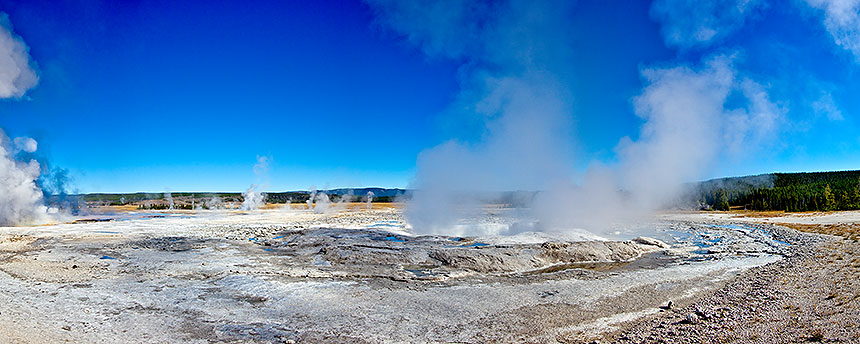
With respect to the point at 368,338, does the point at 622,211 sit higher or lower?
higher

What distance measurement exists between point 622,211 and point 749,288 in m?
22.6

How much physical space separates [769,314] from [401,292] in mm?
8299

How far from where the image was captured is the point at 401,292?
12.2 m

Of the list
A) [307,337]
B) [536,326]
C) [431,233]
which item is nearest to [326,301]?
[307,337]

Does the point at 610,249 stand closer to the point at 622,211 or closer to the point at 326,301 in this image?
the point at 326,301

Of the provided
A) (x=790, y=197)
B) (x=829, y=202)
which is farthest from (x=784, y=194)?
(x=829, y=202)

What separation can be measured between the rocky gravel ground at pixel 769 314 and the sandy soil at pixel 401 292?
7 cm

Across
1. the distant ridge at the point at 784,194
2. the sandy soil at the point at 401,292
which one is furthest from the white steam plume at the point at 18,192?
the distant ridge at the point at 784,194

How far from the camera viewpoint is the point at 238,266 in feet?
53.8

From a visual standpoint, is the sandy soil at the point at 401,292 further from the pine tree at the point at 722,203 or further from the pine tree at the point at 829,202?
the pine tree at the point at 722,203

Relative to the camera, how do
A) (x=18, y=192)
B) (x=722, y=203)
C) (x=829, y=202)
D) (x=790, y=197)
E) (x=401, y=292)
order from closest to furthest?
(x=401, y=292) → (x=18, y=192) → (x=829, y=202) → (x=790, y=197) → (x=722, y=203)

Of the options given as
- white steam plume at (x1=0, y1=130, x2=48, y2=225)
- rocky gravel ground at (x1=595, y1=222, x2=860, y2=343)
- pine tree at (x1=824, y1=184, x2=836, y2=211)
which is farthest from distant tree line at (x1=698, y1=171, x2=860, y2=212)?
white steam plume at (x1=0, y1=130, x2=48, y2=225)

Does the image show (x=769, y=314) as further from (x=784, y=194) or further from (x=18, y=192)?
(x=784, y=194)

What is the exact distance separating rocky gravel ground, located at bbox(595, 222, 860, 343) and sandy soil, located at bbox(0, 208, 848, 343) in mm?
66
